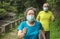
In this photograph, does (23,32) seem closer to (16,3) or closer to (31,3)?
(31,3)

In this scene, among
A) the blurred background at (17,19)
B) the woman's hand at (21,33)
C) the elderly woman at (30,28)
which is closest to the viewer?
the woman's hand at (21,33)

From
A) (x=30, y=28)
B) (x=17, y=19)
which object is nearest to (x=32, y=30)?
(x=30, y=28)

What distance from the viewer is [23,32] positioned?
5055 mm

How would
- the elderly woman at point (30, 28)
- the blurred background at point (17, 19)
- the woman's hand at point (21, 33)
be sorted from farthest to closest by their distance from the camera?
the blurred background at point (17, 19) → the elderly woman at point (30, 28) → the woman's hand at point (21, 33)

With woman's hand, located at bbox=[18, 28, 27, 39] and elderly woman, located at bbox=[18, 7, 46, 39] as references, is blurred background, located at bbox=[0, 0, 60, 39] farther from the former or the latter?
woman's hand, located at bbox=[18, 28, 27, 39]

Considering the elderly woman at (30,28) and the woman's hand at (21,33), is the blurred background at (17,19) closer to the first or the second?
the elderly woman at (30,28)

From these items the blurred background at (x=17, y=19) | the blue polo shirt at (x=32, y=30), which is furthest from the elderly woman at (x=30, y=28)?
the blurred background at (x=17, y=19)

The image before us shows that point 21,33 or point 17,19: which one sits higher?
point 21,33

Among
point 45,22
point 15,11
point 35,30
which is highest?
point 35,30

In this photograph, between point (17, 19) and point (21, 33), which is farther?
point (17, 19)

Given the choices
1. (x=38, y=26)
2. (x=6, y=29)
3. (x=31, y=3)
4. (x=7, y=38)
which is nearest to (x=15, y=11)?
(x=31, y=3)

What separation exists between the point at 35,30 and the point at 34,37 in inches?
6.0

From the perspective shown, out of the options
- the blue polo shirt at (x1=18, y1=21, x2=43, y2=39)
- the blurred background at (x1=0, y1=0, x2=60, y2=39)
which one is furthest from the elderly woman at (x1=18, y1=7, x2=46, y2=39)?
the blurred background at (x1=0, y1=0, x2=60, y2=39)

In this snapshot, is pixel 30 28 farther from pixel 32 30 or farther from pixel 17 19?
pixel 17 19
